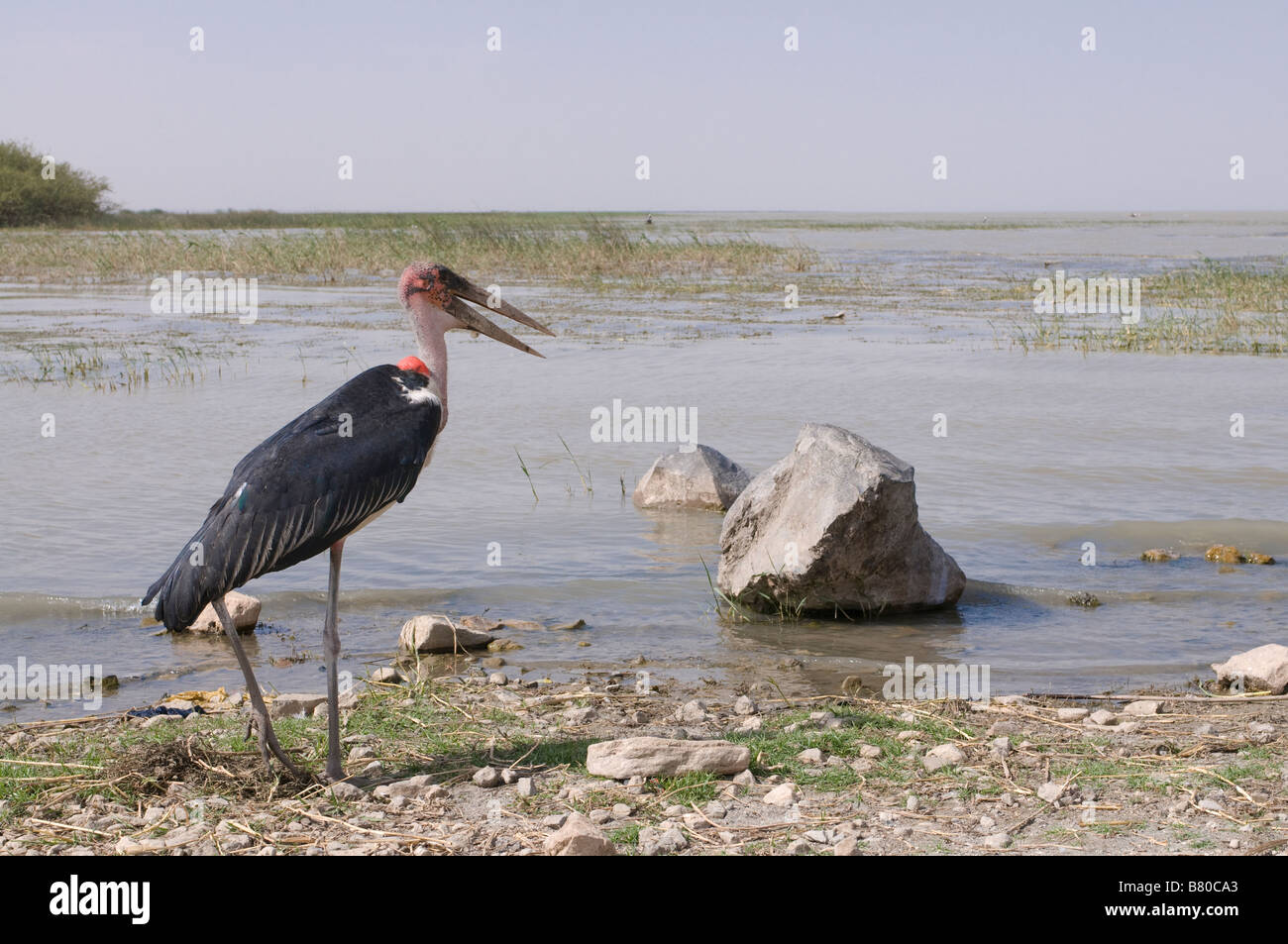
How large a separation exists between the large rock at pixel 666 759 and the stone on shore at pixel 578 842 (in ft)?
2.32

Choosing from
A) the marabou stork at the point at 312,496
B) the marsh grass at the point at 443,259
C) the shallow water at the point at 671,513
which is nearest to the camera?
the marabou stork at the point at 312,496

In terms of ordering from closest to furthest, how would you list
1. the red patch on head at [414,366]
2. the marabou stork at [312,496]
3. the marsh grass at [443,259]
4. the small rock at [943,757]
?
1. the marabou stork at [312,496]
2. the small rock at [943,757]
3. the red patch on head at [414,366]
4. the marsh grass at [443,259]

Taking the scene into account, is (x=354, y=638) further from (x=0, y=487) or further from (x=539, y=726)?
(x=0, y=487)

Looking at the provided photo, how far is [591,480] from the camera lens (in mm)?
11852

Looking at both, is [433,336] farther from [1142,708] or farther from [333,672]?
[1142,708]

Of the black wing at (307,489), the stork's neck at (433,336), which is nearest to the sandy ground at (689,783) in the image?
the black wing at (307,489)

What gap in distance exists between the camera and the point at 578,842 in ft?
13.1

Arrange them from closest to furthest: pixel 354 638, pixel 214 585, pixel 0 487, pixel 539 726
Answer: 1. pixel 214 585
2. pixel 539 726
3. pixel 354 638
4. pixel 0 487

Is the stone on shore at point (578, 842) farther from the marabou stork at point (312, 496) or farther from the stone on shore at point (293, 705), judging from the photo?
the stone on shore at point (293, 705)

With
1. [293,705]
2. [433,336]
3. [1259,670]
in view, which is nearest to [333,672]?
[293,705]

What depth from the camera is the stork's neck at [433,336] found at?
17.1 feet
